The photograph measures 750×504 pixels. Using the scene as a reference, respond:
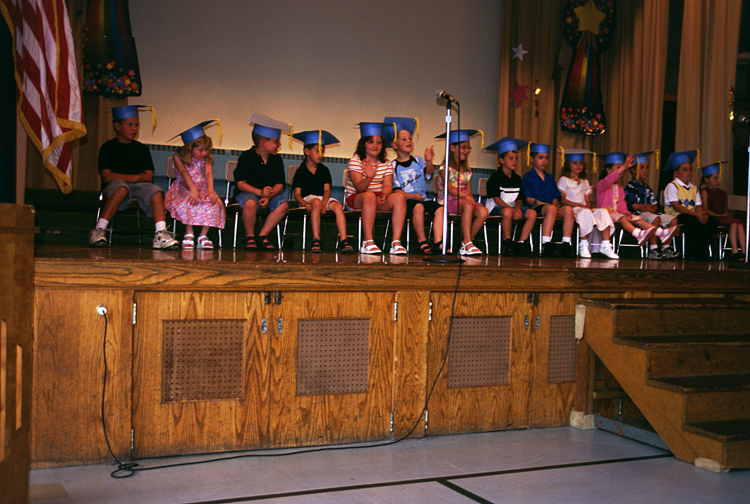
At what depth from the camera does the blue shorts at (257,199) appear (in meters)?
4.95

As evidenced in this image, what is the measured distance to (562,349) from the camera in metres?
3.61

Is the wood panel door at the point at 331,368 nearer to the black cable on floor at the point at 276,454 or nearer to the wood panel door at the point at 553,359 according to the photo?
the black cable on floor at the point at 276,454

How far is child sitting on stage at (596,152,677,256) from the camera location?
6.17 metres

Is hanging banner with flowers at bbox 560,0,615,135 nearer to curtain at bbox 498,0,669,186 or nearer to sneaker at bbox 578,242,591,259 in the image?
curtain at bbox 498,0,669,186

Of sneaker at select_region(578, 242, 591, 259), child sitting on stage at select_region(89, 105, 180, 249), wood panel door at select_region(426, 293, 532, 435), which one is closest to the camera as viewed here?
wood panel door at select_region(426, 293, 532, 435)

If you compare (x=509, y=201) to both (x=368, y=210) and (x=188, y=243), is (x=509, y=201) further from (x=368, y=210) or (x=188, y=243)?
(x=188, y=243)

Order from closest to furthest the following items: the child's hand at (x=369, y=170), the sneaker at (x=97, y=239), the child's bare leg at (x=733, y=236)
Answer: the sneaker at (x=97, y=239)
the child's hand at (x=369, y=170)
the child's bare leg at (x=733, y=236)

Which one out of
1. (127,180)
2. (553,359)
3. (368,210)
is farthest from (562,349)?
(127,180)

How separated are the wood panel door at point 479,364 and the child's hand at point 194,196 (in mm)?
2159

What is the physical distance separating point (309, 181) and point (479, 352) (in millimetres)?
2487

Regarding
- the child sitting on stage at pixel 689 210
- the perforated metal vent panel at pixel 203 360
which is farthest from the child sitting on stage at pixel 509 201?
the perforated metal vent panel at pixel 203 360

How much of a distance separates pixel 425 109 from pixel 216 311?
557 cm

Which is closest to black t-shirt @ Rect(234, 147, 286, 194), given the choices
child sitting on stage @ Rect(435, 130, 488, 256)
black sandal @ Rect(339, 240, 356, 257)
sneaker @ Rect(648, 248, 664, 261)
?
black sandal @ Rect(339, 240, 356, 257)

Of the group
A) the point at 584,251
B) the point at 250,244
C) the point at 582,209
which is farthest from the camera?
the point at 582,209
